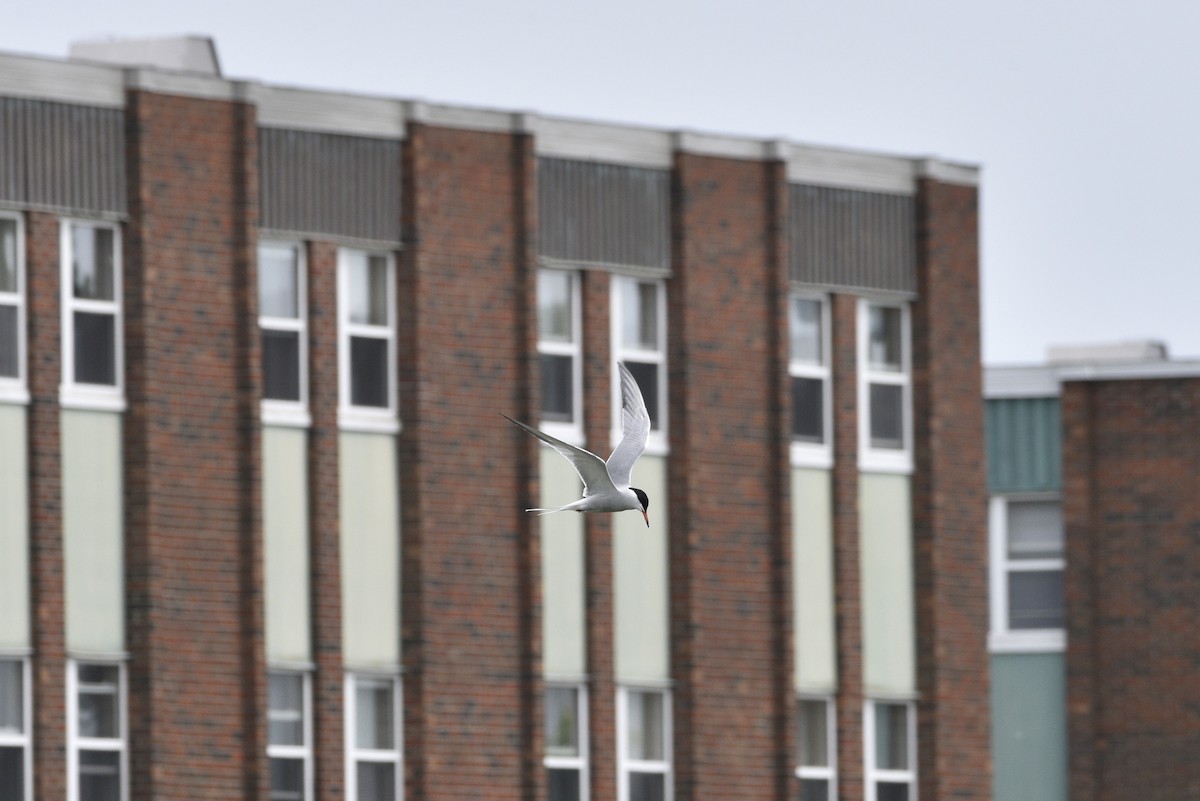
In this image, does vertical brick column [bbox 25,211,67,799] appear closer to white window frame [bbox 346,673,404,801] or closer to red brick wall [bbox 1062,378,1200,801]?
white window frame [bbox 346,673,404,801]

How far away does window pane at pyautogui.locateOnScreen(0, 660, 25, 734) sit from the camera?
1398 inches

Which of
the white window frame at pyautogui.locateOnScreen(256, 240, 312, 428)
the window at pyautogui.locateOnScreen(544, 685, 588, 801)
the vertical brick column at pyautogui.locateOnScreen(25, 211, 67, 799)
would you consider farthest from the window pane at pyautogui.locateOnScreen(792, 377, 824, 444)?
the vertical brick column at pyautogui.locateOnScreen(25, 211, 67, 799)

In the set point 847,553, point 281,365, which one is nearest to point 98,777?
point 281,365

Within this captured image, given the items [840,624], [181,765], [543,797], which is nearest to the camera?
[181,765]

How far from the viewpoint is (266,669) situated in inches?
1460

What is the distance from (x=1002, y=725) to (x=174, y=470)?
14.8 metres

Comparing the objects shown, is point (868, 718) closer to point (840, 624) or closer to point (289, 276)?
point (840, 624)

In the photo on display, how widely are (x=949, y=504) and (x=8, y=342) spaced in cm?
1412

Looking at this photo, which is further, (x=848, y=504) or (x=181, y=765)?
(x=848, y=504)

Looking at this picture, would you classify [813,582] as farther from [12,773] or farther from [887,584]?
[12,773]

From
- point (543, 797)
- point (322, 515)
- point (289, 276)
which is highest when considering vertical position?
point (289, 276)

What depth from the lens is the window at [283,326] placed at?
125 ft

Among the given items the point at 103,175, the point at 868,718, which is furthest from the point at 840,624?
the point at 103,175

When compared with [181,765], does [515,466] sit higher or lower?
higher
